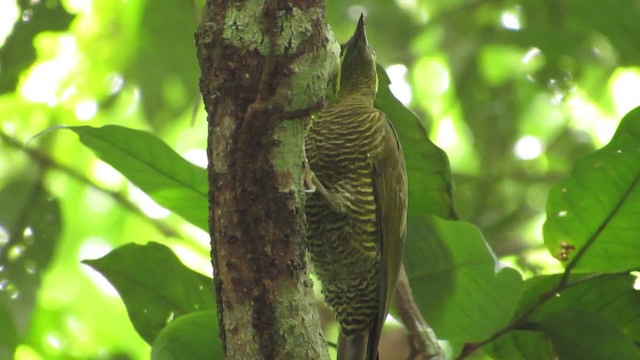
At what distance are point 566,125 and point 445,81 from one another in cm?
54

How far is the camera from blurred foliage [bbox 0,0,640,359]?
2.04m

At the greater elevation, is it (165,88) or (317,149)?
(165,88)

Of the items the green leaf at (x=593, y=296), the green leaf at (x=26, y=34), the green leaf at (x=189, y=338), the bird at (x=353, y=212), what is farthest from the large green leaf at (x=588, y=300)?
the green leaf at (x=26, y=34)

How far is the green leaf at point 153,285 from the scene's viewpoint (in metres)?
2.09

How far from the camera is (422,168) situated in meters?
2.18

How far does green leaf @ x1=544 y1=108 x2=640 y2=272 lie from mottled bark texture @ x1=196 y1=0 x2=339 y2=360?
2.65 feet

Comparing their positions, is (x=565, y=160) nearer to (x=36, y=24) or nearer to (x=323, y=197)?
(x=323, y=197)

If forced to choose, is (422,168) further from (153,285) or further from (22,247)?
(22,247)

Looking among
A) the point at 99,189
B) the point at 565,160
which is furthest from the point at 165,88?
the point at 565,160

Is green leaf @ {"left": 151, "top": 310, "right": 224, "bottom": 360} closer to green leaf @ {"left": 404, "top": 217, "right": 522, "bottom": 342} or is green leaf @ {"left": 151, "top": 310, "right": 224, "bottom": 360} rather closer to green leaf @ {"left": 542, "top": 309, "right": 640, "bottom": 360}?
green leaf @ {"left": 404, "top": 217, "right": 522, "bottom": 342}

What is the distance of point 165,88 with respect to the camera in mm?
3133

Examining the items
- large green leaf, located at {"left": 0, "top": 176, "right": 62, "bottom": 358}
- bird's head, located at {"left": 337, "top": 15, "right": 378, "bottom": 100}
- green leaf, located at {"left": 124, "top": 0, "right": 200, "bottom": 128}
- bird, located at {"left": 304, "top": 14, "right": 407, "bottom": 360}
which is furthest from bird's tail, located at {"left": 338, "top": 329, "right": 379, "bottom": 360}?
green leaf, located at {"left": 124, "top": 0, "right": 200, "bottom": 128}

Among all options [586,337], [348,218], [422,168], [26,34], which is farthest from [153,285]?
[26,34]

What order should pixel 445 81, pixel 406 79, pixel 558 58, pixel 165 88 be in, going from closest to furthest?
pixel 165 88, pixel 558 58, pixel 406 79, pixel 445 81
